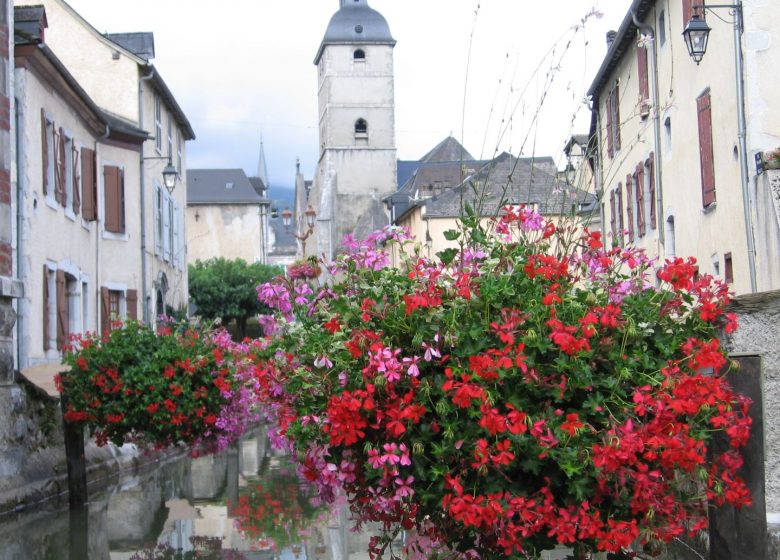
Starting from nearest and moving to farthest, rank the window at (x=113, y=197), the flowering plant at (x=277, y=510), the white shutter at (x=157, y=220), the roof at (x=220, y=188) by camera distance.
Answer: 1. the flowering plant at (x=277, y=510)
2. the window at (x=113, y=197)
3. the white shutter at (x=157, y=220)
4. the roof at (x=220, y=188)

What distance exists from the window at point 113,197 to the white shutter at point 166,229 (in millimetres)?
6042

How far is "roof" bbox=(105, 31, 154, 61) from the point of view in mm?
32250

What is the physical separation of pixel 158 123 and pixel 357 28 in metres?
56.9

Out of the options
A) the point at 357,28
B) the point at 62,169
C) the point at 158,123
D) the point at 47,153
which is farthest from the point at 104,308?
the point at 357,28

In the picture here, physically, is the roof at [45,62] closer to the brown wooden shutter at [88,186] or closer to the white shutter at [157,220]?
the brown wooden shutter at [88,186]

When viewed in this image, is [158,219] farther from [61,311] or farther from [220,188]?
[220,188]

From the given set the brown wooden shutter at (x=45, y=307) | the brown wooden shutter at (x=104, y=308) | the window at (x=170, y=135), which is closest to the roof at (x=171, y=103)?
the window at (x=170, y=135)

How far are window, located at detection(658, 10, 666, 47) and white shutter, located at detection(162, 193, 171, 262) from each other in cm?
1575

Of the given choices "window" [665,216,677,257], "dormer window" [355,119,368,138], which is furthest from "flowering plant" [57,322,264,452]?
"dormer window" [355,119,368,138]

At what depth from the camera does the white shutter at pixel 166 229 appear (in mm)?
34625

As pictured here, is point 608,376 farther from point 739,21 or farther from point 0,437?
point 739,21

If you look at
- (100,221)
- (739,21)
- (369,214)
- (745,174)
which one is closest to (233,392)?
(745,174)

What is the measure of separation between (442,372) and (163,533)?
6767 mm

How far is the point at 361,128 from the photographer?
87.8 m
